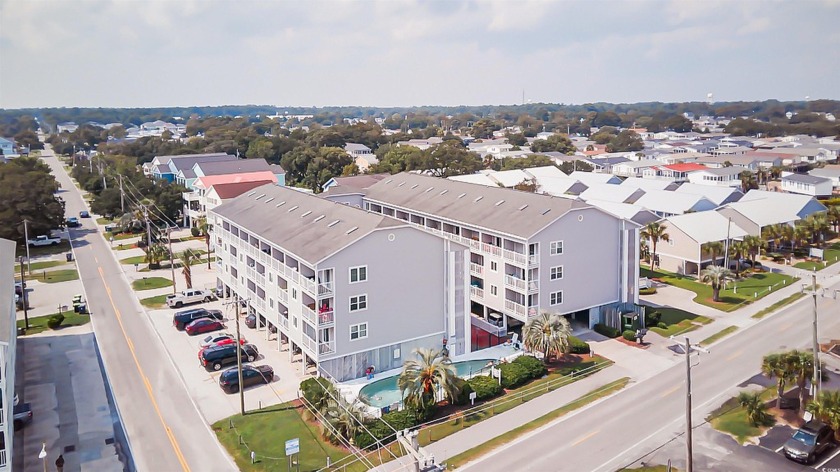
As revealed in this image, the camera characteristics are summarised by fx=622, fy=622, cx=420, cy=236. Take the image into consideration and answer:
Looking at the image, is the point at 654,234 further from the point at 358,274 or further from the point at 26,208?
the point at 26,208

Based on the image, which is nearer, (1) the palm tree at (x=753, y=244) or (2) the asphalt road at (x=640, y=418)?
(2) the asphalt road at (x=640, y=418)

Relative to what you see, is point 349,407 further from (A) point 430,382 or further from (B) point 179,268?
(B) point 179,268

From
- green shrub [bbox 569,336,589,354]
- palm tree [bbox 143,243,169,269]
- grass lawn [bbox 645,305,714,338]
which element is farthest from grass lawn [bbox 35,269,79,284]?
grass lawn [bbox 645,305,714,338]

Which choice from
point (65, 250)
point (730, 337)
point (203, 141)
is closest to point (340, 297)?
point (730, 337)

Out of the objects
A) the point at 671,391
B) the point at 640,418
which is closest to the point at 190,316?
the point at 640,418

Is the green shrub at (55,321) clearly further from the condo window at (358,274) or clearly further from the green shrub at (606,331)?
the green shrub at (606,331)

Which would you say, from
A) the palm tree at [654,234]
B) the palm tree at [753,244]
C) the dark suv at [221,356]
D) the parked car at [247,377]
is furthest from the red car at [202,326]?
the palm tree at [753,244]

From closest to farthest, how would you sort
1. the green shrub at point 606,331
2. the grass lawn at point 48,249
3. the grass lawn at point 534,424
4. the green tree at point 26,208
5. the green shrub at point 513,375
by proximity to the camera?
the grass lawn at point 534,424, the green shrub at point 513,375, the green shrub at point 606,331, the green tree at point 26,208, the grass lawn at point 48,249

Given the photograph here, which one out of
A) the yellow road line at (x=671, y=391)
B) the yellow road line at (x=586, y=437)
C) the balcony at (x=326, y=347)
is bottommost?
the yellow road line at (x=586, y=437)
